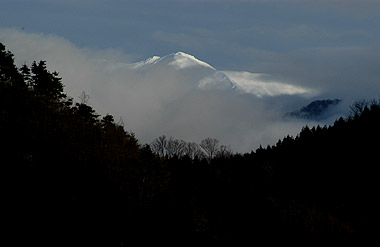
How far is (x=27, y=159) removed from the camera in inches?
1091

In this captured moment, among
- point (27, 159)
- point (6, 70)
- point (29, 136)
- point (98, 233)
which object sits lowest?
point (98, 233)

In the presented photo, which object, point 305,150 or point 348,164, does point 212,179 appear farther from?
point 305,150

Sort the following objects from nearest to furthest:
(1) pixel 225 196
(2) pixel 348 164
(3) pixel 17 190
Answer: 1. (3) pixel 17 190
2. (1) pixel 225 196
3. (2) pixel 348 164

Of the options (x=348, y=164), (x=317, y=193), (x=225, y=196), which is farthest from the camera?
(x=348, y=164)

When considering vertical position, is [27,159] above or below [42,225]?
above

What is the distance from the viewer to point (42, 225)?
2423cm

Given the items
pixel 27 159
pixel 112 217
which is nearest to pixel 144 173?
pixel 112 217

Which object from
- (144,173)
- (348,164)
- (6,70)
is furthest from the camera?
(348,164)

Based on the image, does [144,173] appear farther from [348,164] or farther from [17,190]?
[348,164]

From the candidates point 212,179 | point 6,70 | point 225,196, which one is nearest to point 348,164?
point 212,179

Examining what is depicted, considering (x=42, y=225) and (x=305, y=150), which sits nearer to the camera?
(x=42, y=225)

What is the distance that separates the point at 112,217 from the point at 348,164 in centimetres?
4581

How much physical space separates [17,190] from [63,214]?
3880mm

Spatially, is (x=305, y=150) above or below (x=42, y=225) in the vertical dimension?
above
